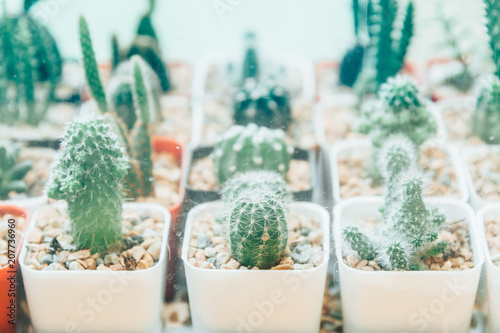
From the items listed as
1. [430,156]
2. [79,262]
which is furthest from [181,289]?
[430,156]

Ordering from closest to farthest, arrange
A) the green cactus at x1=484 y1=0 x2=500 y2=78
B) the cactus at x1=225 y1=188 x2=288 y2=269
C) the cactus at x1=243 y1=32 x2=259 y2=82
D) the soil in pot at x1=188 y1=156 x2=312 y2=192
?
the cactus at x1=225 y1=188 x2=288 y2=269 → the green cactus at x1=484 y1=0 x2=500 y2=78 → the soil in pot at x1=188 y1=156 x2=312 y2=192 → the cactus at x1=243 y1=32 x2=259 y2=82

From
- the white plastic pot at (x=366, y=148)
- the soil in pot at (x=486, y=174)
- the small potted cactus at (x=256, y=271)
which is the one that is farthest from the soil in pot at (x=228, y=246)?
the soil in pot at (x=486, y=174)

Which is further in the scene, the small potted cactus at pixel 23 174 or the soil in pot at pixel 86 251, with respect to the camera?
the small potted cactus at pixel 23 174

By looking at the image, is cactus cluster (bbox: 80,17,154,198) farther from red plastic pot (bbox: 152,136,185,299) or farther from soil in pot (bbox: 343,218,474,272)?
soil in pot (bbox: 343,218,474,272)

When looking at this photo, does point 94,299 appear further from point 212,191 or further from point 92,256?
point 212,191

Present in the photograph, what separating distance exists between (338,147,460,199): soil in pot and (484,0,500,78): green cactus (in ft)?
1.00

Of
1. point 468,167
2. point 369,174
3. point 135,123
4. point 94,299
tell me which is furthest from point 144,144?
point 468,167

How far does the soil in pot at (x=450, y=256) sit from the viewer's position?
1.34 meters

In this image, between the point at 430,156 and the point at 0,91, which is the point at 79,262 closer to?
the point at 0,91

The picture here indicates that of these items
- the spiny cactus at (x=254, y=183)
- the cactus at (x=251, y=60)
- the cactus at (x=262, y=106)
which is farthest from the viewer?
the cactus at (x=251, y=60)

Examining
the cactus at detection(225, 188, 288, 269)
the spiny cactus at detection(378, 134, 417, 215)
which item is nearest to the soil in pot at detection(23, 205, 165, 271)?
the cactus at detection(225, 188, 288, 269)

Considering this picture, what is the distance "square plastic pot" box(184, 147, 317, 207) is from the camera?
1.54m

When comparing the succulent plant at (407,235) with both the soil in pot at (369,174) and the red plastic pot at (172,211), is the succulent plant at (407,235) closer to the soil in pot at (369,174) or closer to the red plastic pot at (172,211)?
the soil in pot at (369,174)

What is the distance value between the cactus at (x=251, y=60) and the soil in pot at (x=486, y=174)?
678 mm
